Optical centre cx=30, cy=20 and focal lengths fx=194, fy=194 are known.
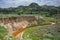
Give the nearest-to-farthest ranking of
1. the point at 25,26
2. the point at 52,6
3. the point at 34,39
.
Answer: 1. the point at 34,39
2. the point at 25,26
3. the point at 52,6

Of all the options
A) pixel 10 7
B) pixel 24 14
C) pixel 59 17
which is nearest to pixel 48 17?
pixel 59 17

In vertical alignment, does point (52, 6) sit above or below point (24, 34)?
above

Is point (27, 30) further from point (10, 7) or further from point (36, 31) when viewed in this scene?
point (10, 7)

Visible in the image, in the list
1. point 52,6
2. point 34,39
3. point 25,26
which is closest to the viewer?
point 34,39

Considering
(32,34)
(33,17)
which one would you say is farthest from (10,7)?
(32,34)

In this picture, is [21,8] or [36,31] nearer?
[36,31]

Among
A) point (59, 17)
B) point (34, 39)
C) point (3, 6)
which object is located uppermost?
point (3, 6)
